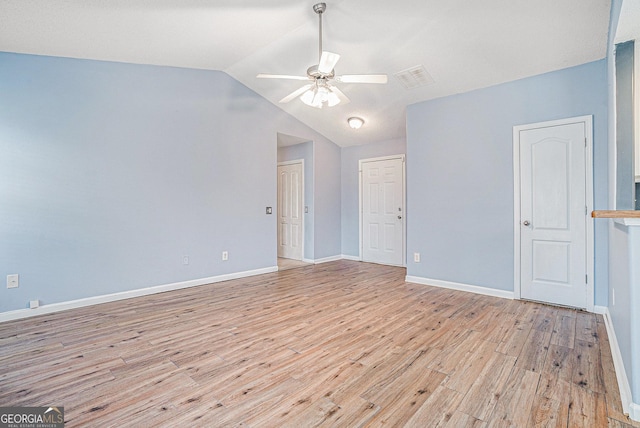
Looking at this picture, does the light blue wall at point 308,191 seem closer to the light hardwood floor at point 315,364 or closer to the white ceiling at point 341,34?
the white ceiling at point 341,34

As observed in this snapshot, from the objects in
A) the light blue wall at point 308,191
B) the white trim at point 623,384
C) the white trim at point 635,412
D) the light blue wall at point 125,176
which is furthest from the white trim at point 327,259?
the white trim at point 635,412

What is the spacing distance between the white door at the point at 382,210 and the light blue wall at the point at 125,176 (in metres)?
2.00

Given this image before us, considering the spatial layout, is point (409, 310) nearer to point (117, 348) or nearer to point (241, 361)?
point (241, 361)

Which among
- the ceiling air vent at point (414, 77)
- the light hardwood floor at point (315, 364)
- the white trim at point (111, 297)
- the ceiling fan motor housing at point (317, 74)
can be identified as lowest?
the light hardwood floor at point (315, 364)

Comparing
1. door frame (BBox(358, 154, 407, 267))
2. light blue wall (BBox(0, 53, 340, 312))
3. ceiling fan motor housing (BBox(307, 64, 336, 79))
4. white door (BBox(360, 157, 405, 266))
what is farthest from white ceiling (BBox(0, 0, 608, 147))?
white door (BBox(360, 157, 405, 266))

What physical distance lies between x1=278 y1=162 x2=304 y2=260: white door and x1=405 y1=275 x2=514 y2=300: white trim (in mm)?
2601

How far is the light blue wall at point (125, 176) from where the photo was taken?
123 inches

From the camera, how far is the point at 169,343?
254 centimetres

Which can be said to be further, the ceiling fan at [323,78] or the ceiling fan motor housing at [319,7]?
the ceiling fan motor housing at [319,7]

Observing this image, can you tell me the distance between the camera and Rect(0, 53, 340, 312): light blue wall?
3.12 metres

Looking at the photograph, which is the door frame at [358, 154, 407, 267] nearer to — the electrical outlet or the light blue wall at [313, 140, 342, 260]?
the light blue wall at [313, 140, 342, 260]

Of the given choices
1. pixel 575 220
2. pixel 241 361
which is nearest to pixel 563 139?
pixel 575 220

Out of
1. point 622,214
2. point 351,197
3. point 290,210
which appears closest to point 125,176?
point 290,210

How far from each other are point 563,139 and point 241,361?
12.9 feet
